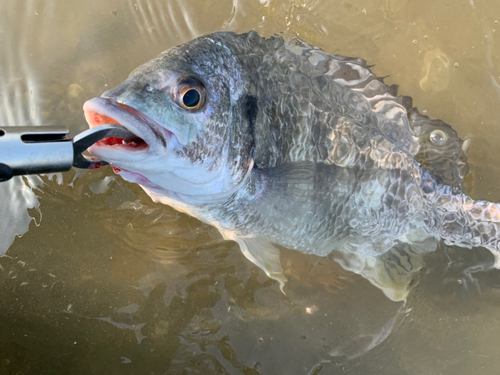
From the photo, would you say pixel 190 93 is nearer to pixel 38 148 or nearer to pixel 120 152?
pixel 120 152

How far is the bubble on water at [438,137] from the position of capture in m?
2.65

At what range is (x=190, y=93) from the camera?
4.92 feet

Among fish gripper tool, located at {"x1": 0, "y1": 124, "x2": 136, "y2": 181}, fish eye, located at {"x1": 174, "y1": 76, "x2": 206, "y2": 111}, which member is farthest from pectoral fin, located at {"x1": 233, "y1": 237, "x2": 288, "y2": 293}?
fish gripper tool, located at {"x1": 0, "y1": 124, "x2": 136, "y2": 181}

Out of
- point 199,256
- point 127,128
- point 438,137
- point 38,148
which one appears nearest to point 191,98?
point 127,128

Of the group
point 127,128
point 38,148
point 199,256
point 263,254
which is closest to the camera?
point 38,148

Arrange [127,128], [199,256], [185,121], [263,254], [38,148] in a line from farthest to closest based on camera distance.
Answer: [199,256]
[263,254]
[185,121]
[127,128]
[38,148]

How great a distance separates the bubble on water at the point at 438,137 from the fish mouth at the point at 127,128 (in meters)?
2.11

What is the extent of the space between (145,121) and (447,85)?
263 cm

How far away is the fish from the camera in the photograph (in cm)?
145

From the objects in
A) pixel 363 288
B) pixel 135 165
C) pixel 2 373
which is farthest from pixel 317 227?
pixel 2 373

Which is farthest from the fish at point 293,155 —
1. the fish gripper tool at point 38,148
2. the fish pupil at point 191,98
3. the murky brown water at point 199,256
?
the murky brown water at point 199,256

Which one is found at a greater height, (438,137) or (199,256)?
(438,137)

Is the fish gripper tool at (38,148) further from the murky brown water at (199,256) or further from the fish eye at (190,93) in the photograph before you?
the murky brown water at (199,256)

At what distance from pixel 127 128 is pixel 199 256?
58.3 inches
